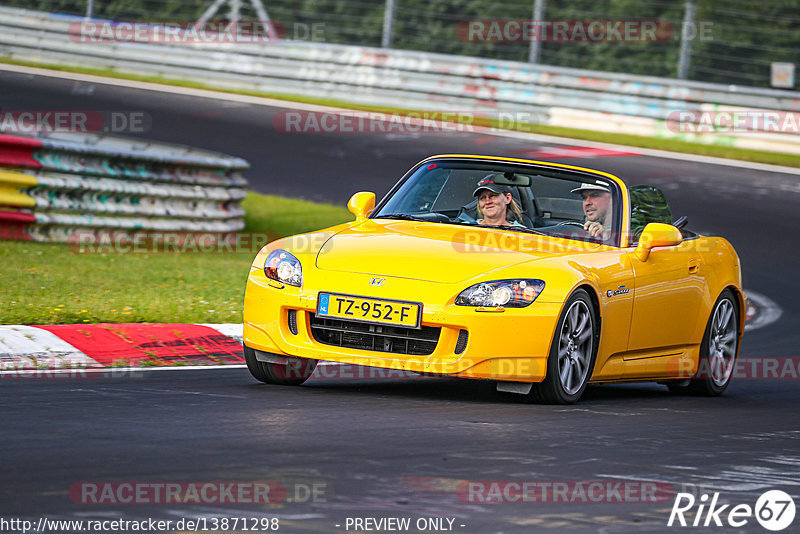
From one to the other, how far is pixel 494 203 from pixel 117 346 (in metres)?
2.56

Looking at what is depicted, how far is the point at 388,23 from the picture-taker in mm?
24203

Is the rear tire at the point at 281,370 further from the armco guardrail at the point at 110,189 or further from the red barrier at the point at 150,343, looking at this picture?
the armco guardrail at the point at 110,189

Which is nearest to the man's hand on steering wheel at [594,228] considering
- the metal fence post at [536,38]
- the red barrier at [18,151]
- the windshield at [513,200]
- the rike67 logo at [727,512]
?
the windshield at [513,200]

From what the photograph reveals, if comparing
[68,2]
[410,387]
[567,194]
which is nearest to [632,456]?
[410,387]

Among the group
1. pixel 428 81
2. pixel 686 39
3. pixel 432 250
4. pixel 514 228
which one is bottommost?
pixel 432 250

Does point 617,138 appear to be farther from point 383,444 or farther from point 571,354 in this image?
point 383,444

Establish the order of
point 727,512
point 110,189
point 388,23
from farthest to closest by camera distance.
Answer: point 388,23 < point 110,189 < point 727,512

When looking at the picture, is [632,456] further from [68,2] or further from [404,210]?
[68,2]

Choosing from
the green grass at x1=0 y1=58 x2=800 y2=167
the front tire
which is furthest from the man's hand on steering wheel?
the green grass at x1=0 y1=58 x2=800 y2=167

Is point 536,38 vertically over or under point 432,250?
over

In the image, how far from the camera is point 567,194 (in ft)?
28.7

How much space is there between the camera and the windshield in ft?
28.1

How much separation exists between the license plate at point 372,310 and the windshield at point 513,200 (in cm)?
140

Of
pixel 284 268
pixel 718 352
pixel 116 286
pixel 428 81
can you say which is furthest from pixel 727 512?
pixel 428 81
